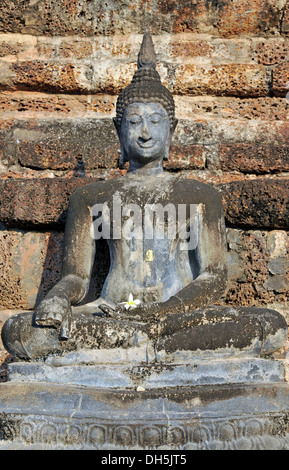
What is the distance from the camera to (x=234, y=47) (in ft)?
23.9

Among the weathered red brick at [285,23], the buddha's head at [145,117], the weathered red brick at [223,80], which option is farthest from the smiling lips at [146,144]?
the weathered red brick at [285,23]

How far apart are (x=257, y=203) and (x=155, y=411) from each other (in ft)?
6.92

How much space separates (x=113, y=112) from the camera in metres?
7.19

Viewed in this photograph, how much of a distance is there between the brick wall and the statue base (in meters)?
1.66

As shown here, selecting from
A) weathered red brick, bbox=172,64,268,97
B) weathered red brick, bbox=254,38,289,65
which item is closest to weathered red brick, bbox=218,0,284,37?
weathered red brick, bbox=254,38,289,65

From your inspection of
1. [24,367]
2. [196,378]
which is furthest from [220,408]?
[24,367]

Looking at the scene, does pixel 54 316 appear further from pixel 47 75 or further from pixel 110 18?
pixel 110 18

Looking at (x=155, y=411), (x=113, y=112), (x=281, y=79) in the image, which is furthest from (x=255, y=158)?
(x=155, y=411)

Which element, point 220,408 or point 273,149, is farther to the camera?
point 273,149

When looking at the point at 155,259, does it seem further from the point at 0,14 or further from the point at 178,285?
the point at 0,14

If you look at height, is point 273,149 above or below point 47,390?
above

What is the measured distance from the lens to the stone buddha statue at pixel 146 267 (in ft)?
16.0

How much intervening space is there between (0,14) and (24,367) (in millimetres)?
3680

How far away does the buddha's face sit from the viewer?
582 centimetres
